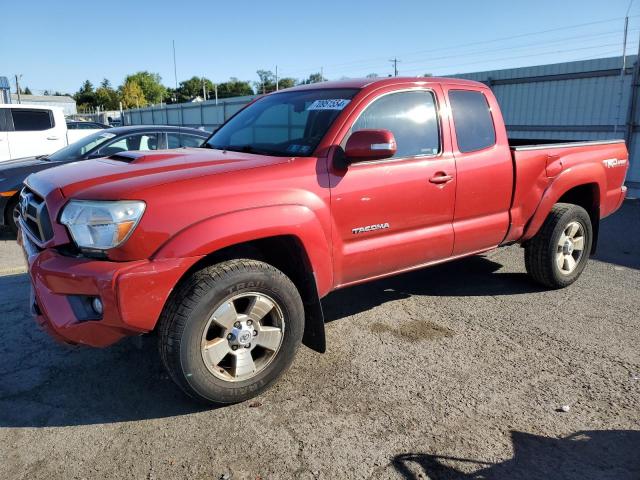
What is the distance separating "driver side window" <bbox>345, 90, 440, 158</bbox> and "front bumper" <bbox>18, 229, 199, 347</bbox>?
169 centimetres

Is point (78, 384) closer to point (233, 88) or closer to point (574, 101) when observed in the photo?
point (574, 101)

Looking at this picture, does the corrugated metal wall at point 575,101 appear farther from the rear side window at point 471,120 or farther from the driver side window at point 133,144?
the driver side window at point 133,144

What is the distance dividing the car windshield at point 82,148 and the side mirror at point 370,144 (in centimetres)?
522

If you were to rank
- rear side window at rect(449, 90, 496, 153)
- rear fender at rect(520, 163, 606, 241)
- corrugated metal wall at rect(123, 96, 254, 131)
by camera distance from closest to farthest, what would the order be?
rear side window at rect(449, 90, 496, 153) → rear fender at rect(520, 163, 606, 241) → corrugated metal wall at rect(123, 96, 254, 131)

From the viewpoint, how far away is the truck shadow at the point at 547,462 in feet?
7.82

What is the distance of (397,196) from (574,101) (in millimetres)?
10241

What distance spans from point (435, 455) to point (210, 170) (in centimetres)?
196

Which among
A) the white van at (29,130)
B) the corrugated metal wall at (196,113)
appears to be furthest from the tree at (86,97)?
the white van at (29,130)

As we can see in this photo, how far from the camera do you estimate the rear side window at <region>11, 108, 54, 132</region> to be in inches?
424

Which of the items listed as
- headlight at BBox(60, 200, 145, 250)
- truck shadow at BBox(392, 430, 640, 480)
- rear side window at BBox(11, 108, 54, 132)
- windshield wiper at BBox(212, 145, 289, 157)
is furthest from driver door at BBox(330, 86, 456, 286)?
rear side window at BBox(11, 108, 54, 132)

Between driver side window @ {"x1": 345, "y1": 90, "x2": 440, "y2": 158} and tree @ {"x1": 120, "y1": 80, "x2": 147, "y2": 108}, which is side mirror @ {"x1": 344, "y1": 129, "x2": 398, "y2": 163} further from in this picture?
tree @ {"x1": 120, "y1": 80, "x2": 147, "y2": 108}

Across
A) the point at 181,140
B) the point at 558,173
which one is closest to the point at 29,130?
the point at 181,140

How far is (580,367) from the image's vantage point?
3.41m

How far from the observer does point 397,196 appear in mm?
3492
